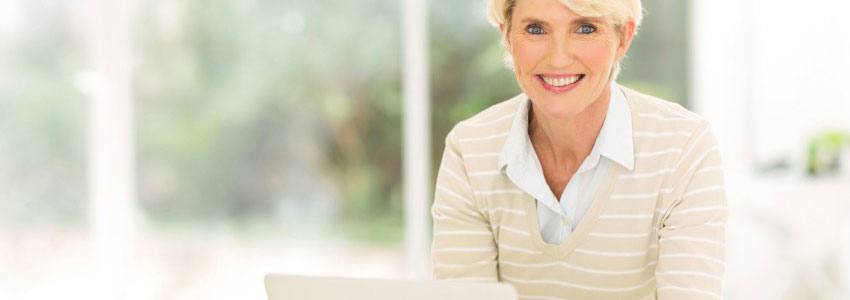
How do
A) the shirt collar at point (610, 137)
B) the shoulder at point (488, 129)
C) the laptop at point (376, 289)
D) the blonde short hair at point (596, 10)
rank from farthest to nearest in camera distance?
1. the shoulder at point (488, 129)
2. the shirt collar at point (610, 137)
3. the blonde short hair at point (596, 10)
4. the laptop at point (376, 289)

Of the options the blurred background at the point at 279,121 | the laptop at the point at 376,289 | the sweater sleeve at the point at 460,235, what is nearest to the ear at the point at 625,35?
the sweater sleeve at the point at 460,235

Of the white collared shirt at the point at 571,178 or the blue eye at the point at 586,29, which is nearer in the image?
the blue eye at the point at 586,29

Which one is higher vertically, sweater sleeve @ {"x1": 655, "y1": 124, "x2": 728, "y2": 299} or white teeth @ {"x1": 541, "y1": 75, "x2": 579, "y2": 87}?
white teeth @ {"x1": 541, "y1": 75, "x2": 579, "y2": 87}

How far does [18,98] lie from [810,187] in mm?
2587

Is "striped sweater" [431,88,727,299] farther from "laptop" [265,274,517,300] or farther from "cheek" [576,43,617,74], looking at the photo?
"laptop" [265,274,517,300]

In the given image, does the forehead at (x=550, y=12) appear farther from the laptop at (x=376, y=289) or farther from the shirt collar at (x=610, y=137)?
the laptop at (x=376, y=289)

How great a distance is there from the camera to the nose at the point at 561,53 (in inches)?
54.6

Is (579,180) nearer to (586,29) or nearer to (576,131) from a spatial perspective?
(576,131)

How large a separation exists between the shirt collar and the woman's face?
0.22 ft

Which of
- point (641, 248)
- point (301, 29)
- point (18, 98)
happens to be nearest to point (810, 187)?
point (301, 29)

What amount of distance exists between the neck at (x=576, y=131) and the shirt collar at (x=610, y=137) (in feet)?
0.06

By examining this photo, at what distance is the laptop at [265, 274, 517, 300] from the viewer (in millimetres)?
1051

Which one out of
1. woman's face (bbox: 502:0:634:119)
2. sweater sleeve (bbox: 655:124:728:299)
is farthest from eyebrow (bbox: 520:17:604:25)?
sweater sleeve (bbox: 655:124:728:299)

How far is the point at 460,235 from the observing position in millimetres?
1553
